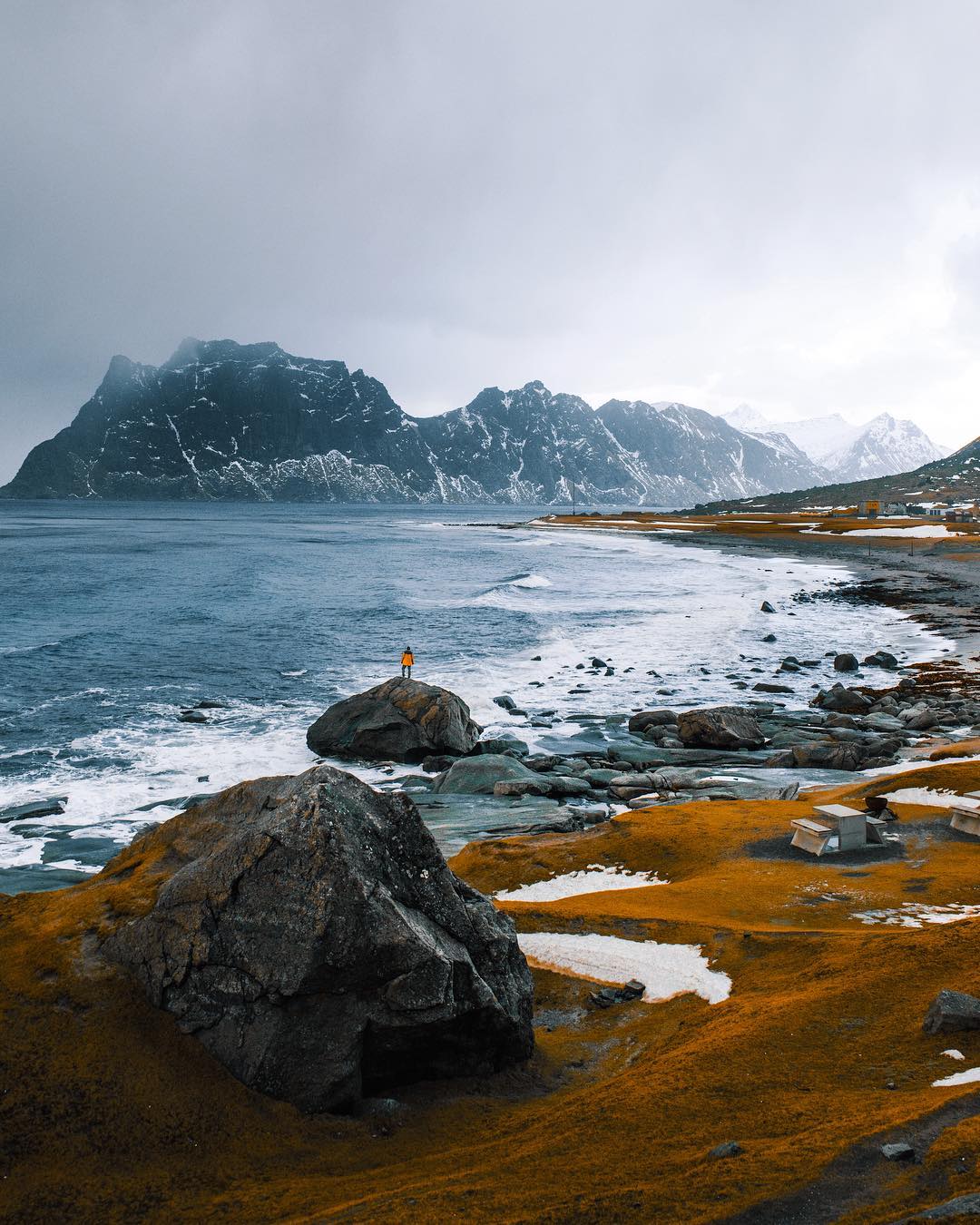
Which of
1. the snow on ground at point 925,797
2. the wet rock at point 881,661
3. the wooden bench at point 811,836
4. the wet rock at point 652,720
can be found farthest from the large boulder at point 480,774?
the wet rock at point 881,661

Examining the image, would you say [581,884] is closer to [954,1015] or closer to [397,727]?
[954,1015]

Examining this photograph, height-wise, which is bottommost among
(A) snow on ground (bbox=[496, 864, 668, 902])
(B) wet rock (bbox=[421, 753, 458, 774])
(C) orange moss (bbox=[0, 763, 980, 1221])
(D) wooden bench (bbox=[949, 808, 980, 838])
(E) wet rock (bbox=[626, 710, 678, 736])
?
(B) wet rock (bbox=[421, 753, 458, 774])

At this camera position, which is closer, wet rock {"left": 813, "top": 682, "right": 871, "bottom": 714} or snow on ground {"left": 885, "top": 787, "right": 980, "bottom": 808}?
snow on ground {"left": 885, "top": 787, "right": 980, "bottom": 808}

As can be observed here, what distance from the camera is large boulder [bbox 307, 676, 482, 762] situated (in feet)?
97.9

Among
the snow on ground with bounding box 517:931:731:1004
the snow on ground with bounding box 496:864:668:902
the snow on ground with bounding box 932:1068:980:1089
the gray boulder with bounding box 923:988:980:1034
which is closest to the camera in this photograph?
the snow on ground with bounding box 932:1068:980:1089

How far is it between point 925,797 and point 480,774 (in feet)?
42.9

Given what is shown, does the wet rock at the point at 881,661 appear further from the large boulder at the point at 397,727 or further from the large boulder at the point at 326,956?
the large boulder at the point at 326,956

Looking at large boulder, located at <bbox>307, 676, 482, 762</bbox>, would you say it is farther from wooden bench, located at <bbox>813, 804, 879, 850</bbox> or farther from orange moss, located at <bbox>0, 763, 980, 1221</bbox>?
orange moss, located at <bbox>0, 763, 980, 1221</bbox>

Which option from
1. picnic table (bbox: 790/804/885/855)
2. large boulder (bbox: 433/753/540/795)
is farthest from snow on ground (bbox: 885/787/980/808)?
large boulder (bbox: 433/753/540/795)

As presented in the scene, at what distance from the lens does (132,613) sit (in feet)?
202

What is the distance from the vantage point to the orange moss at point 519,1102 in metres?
6.96

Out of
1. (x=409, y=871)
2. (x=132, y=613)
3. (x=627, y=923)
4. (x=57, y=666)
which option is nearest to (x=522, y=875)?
(x=627, y=923)

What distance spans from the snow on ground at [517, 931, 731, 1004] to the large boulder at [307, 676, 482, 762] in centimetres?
1548

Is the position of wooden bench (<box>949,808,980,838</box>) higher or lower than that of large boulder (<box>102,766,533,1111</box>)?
lower
